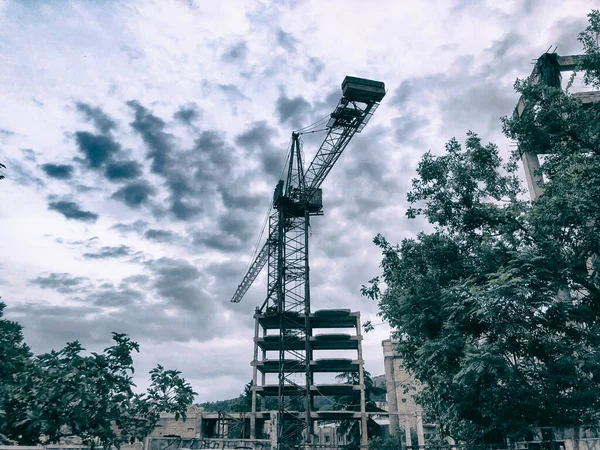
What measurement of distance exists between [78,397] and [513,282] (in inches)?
548

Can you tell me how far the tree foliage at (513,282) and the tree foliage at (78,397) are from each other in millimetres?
10751

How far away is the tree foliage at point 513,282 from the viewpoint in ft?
51.1

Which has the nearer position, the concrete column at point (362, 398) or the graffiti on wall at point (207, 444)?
the graffiti on wall at point (207, 444)

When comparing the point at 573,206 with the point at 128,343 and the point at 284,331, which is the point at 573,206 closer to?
the point at 128,343

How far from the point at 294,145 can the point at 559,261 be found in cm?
3920

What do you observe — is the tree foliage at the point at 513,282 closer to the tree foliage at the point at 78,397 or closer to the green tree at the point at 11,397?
the tree foliage at the point at 78,397

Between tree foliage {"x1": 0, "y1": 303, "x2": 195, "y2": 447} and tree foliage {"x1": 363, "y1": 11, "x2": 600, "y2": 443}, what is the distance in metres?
10.8

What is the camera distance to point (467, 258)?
19047 mm

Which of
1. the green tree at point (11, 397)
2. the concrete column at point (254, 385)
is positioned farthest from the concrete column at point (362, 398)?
the green tree at point (11, 397)

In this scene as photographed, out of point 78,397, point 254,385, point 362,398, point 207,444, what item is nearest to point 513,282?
point 78,397

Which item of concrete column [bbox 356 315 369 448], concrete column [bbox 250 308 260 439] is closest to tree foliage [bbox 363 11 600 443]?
concrete column [bbox 356 315 369 448]

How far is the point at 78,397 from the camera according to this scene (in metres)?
7.32

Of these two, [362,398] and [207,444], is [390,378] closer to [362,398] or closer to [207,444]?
[362,398]

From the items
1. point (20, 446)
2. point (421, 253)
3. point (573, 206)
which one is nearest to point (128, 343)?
point (20, 446)
